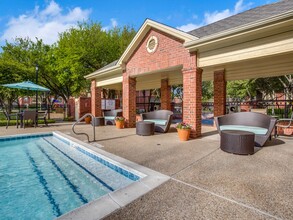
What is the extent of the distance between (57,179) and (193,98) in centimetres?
487

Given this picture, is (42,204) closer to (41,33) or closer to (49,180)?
(49,180)

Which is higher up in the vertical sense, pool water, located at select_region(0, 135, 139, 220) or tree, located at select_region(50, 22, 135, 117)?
tree, located at select_region(50, 22, 135, 117)

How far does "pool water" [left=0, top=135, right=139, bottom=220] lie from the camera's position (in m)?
2.84

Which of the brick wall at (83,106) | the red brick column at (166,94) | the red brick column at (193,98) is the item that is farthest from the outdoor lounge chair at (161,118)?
the brick wall at (83,106)

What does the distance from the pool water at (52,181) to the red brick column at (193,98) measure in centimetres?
358

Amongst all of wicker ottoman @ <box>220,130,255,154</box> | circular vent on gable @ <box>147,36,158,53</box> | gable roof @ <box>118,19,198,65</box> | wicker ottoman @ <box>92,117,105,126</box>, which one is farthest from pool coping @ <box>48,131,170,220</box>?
wicker ottoman @ <box>92,117,105,126</box>

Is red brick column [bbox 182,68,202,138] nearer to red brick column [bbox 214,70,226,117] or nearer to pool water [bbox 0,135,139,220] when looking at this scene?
red brick column [bbox 214,70,226,117]

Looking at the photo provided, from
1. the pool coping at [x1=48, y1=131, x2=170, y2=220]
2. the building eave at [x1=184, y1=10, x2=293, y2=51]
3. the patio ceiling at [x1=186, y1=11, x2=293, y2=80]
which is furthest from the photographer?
the patio ceiling at [x1=186, y1=11, x2=293, y2=80]

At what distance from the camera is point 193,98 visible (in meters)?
6.29

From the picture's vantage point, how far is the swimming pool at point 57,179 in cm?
282

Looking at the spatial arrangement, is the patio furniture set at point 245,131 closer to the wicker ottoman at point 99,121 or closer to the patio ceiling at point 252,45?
the patio ceiling at point 252,45

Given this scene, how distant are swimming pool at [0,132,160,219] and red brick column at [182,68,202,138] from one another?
3.46 m

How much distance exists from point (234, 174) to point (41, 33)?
75.5 ft

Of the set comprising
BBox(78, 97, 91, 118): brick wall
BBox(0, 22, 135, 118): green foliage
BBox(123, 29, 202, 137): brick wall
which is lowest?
BBox(78, 97, 91, 118): brick wall
